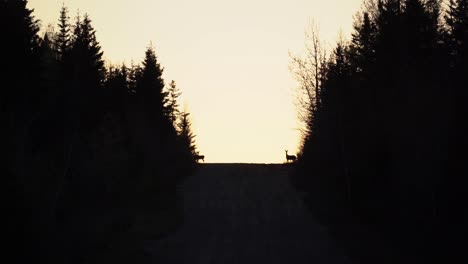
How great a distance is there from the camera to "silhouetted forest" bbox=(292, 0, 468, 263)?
83.3 ft

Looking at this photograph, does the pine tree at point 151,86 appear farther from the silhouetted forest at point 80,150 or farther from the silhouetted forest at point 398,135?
the silhouetted forest at point 398,135

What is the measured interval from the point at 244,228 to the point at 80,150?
15.1 meters

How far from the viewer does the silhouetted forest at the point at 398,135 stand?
2539cm

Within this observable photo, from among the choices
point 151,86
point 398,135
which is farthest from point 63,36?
point 398,135

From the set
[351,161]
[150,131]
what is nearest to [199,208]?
[351,161]

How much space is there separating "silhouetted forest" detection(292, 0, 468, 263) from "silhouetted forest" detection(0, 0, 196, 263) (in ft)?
31.8

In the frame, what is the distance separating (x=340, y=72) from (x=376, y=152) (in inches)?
271

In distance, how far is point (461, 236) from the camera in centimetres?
2295

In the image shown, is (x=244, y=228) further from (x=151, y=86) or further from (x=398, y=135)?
(x=151, y=86)

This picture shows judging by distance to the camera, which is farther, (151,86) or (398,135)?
(151,86)

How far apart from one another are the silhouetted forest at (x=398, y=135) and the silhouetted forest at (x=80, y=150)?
31.8 ft

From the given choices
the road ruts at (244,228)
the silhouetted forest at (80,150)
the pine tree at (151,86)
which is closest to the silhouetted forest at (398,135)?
the road ruts at (244,228)

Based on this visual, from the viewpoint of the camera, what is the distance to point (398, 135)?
89.1 ft

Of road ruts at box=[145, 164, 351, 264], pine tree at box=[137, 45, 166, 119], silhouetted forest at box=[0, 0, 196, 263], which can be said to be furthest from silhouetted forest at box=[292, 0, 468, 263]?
pine tree at box=[137, 45, 166, 119]
